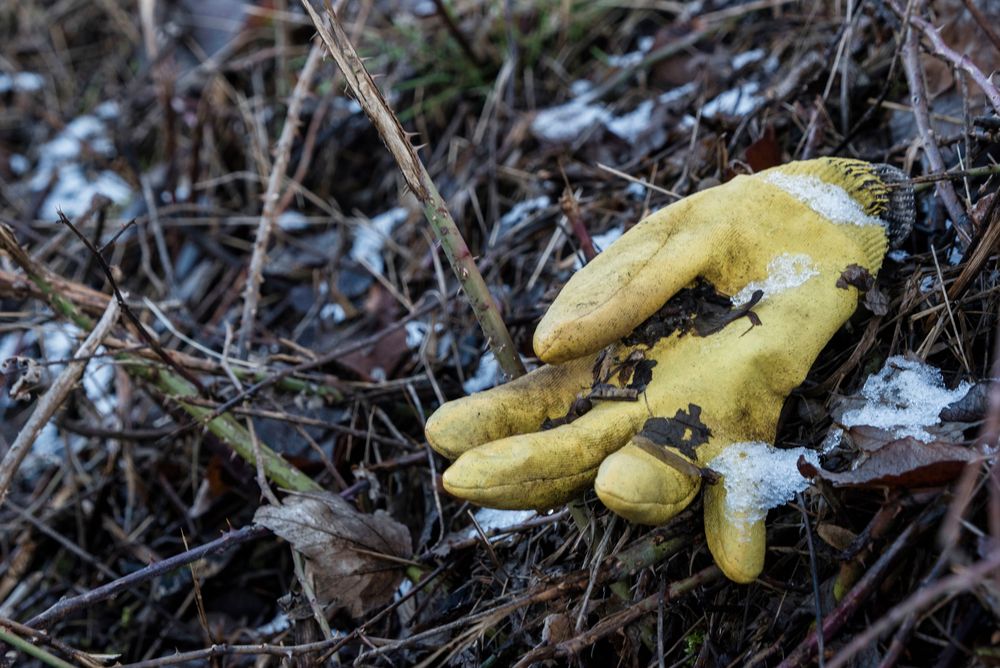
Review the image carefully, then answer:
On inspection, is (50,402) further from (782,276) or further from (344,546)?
(782,276)

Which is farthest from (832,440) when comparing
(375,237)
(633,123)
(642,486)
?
(375,237)

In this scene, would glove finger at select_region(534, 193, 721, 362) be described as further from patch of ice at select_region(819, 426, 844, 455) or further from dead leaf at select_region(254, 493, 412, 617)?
dead leaf at select_region(254, 493, 412, 617)

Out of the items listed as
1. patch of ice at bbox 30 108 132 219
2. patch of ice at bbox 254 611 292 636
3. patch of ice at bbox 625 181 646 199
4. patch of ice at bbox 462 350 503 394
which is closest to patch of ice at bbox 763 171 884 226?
patch of ice at bbox 625 181 646 199

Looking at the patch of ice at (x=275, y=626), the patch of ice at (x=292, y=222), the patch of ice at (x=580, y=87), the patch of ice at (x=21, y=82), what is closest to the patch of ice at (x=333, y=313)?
the patch of ice at (x=292, y=222)

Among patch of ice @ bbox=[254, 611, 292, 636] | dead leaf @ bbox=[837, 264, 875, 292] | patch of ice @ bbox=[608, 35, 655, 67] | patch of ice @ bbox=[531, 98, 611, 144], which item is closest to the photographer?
dead leaf @ bbox=[837, 264, 875, 292]

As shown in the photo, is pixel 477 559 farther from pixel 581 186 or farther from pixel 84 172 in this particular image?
pixel 84 172

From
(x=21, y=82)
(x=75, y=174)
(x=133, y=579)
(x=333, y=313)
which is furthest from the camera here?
(x=21, y=82)
